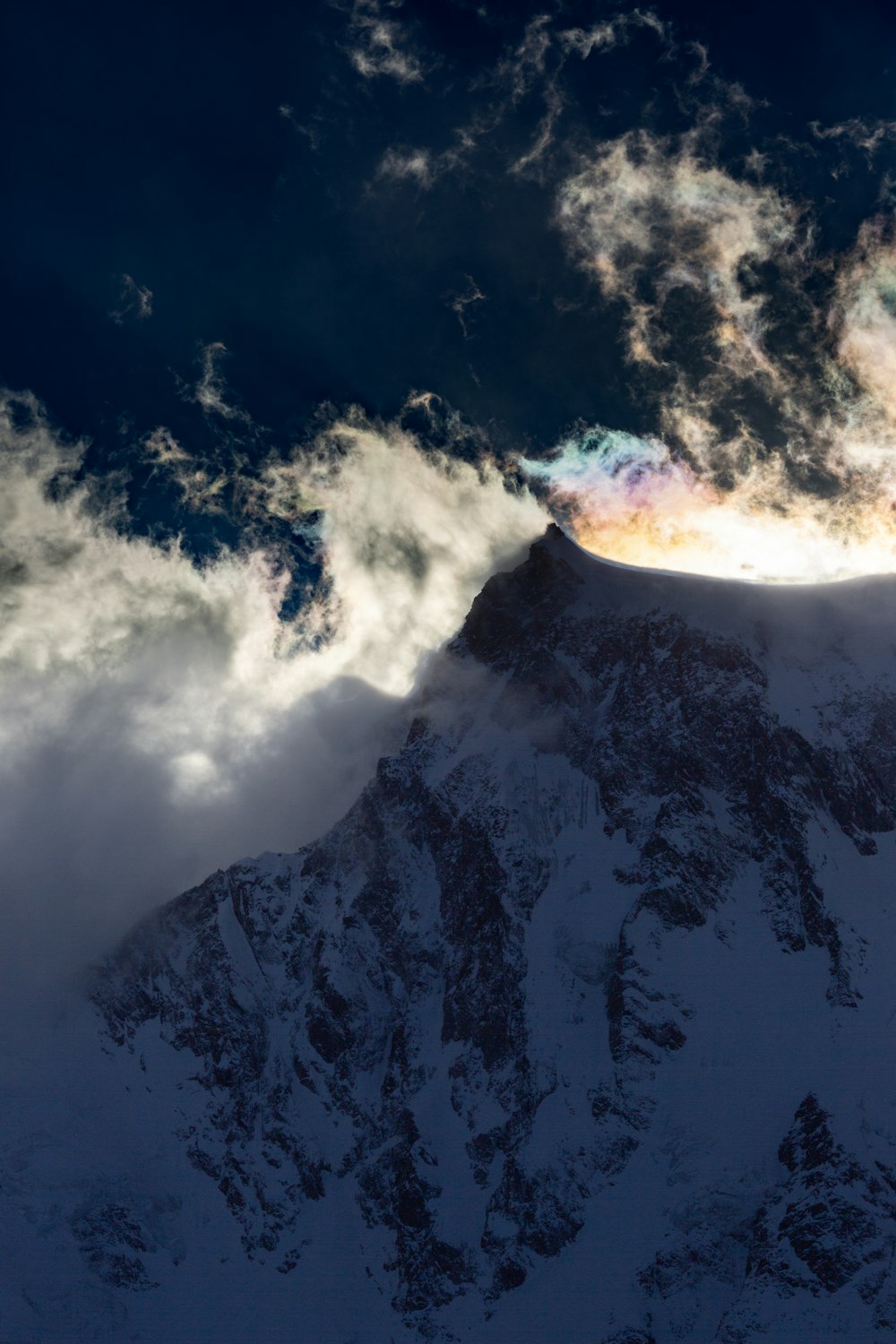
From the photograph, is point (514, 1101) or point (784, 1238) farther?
point (514, 1101)

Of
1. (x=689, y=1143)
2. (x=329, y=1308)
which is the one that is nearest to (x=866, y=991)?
(x=689, y=1143)

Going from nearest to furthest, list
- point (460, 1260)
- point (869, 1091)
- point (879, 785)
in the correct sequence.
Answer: point (869, 1091), point (460, 1260), point (879, 785)

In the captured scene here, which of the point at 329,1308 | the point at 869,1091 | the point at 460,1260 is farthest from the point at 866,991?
the point at 329,1308

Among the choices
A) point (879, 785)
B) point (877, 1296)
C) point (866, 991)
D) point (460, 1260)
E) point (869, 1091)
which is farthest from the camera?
point (879, 785)

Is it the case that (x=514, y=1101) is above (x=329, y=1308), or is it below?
above

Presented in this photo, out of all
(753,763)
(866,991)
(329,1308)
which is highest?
(753,763)

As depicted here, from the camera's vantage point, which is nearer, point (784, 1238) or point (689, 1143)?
point (784, 1238)

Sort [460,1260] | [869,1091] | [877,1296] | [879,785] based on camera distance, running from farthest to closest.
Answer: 1. [879,785]
2. [460,1260]
3. [869,1091]
4. [877,1296]

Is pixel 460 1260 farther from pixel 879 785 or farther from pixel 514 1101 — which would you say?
pixel 879 785

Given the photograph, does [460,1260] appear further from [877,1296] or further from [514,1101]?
[877,1296]
